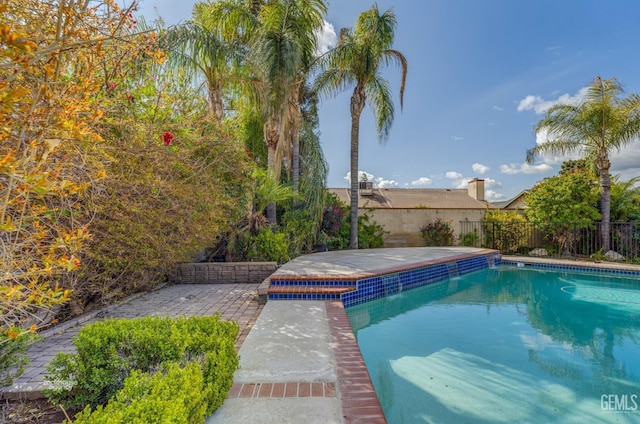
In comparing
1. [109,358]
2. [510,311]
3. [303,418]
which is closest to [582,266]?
[510,311]

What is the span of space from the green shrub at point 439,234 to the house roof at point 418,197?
8.92 metres

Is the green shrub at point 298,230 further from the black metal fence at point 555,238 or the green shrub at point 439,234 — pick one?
the black metal fence at point 555,238

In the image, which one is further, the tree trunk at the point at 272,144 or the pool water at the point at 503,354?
the tree trunk at the point at 272,144

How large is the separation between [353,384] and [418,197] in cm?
2785

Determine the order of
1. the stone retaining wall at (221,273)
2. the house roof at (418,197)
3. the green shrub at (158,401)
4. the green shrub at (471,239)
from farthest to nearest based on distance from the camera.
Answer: the house roof at (418,197) → the green shrub at (471,239) → the stone retaining wall at (221,273) → the green shrub at (158,401)

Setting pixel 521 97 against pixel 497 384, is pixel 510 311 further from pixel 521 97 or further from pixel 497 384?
pixel 521 97

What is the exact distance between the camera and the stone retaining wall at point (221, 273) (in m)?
8.21

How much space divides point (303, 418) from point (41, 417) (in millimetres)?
2236

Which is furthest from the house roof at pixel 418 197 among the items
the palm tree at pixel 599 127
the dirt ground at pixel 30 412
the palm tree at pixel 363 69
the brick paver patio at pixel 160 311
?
the dirt ground at pixel 30 412

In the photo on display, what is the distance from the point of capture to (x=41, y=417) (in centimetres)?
264

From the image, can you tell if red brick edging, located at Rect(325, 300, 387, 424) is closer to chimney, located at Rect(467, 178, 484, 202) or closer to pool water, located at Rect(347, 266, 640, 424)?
pool water, located at Rect(347, 266, 640, 424)

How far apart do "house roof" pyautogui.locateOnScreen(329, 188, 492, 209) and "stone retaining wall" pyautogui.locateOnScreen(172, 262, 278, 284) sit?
1789 cm

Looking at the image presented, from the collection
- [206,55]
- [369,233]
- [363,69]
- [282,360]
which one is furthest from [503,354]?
[363,69]

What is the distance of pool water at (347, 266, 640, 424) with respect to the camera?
3.41m
